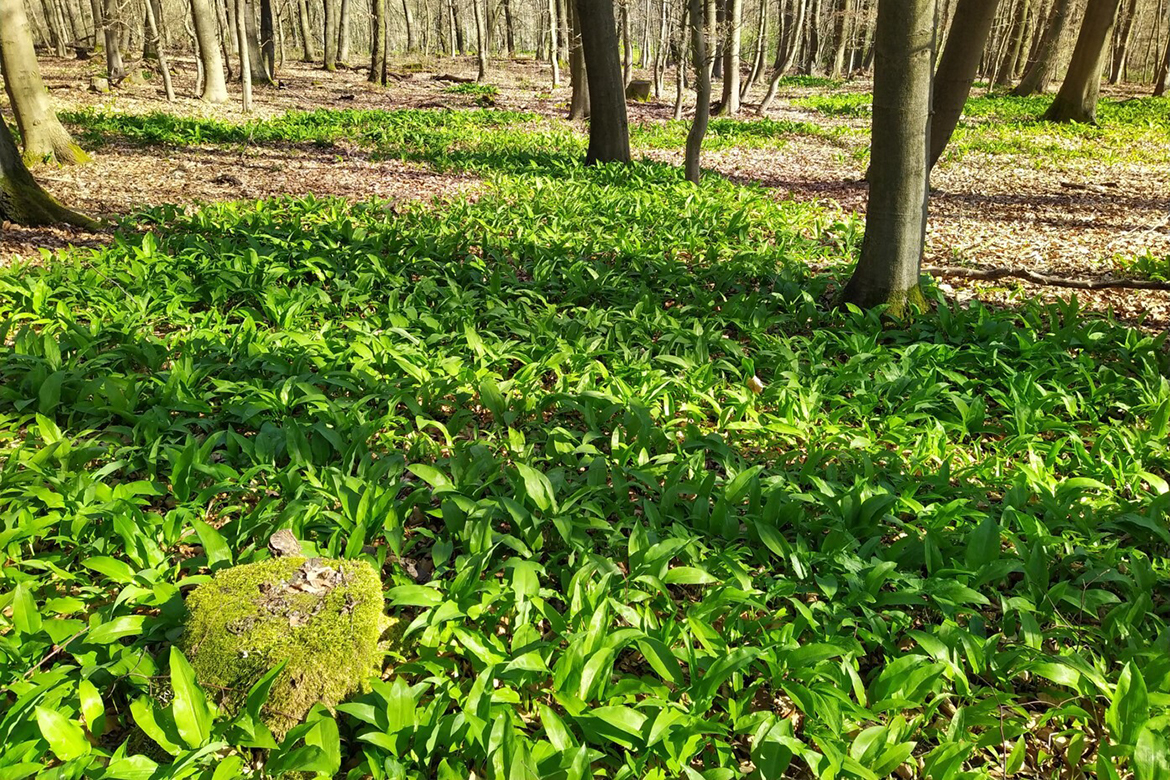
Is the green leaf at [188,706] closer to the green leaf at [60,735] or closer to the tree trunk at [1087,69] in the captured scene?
the green leaf at [60,735]

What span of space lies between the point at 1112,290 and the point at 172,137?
13.1m

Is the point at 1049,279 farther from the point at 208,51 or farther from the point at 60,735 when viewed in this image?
the point at 208,51

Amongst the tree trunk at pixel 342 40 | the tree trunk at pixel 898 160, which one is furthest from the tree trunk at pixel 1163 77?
the tree trunk at pixel 342 40

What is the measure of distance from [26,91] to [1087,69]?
19.0 meters

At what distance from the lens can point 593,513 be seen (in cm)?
339

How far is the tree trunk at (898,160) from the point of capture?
5.01 metres

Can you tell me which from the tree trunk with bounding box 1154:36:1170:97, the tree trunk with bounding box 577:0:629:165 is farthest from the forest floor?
the tree trunk with bounding box 1154:36:1170:97

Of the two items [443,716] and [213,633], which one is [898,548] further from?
[213,633]

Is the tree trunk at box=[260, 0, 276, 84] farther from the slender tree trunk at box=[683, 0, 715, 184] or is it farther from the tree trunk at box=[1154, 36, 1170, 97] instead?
the tree trunk at box=[1154, 36, 1170, 97]

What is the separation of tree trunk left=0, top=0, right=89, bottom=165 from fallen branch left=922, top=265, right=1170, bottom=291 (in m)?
10.1

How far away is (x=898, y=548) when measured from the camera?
10.3 ft

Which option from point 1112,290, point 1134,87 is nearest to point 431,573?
point 1112,290

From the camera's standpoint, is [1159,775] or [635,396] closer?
[1159,775]

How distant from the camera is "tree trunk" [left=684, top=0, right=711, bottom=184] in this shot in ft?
29.9
